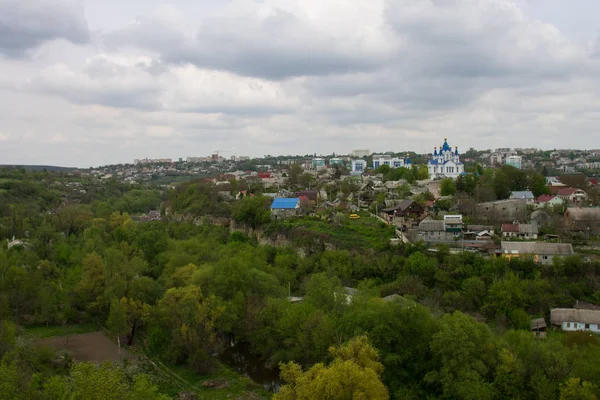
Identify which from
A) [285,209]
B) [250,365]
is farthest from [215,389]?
[285,209]

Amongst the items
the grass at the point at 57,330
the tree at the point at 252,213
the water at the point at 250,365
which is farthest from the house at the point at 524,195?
the grass at the point at 57,330

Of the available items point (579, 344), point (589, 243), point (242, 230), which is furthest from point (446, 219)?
point (242, 230)

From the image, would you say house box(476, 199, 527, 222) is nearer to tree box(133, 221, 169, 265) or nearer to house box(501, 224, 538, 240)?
house box(501, 224, 538, 240)

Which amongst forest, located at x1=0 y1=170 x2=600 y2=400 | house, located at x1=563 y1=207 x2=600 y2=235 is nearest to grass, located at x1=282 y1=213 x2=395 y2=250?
forest, located at x1=0 y1=170 x2=600 y2=400

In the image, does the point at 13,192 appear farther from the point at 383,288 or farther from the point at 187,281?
the point at 383,288

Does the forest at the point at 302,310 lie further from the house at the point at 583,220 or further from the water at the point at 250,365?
the house at the point at 583,220

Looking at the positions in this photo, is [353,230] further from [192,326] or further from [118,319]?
[118,319]
